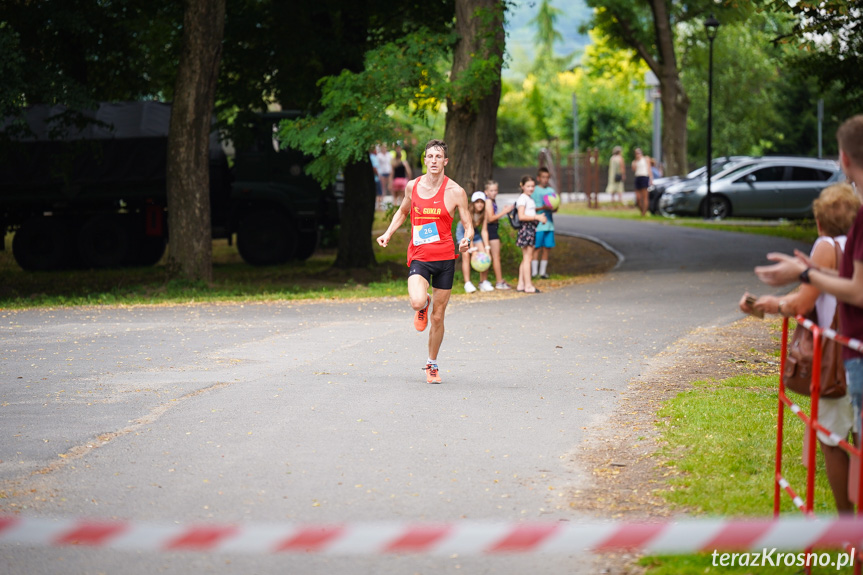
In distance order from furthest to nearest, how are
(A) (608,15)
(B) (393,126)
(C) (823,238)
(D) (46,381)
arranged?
(A) (608,15)
(B) (393,126)
(D) (46,381)
(C) (823,238)

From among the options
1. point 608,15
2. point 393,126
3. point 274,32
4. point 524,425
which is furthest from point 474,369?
point 608,15

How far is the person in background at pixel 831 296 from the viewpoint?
15.2ft

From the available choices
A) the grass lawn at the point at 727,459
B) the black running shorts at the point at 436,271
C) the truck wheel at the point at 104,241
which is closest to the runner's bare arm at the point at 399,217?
the black running shorts at the point at 436,271

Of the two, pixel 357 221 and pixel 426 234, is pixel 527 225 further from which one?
pixel 426 234

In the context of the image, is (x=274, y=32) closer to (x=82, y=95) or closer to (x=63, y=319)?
(x=82, y=95)

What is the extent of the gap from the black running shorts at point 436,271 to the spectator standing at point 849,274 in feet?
16.0

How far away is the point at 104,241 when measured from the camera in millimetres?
23234

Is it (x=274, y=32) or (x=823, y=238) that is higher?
(x=274, y=32)

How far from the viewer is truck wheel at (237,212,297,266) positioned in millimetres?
22922

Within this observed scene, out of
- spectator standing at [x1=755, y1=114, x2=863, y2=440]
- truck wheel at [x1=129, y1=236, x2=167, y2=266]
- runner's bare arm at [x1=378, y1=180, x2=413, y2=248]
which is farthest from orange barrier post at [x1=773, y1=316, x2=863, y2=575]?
truck wheel at [x1=129, y1=236, x2=167, y2=266]

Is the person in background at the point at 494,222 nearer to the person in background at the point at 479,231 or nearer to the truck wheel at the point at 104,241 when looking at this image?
the person in background at the point at 479,231

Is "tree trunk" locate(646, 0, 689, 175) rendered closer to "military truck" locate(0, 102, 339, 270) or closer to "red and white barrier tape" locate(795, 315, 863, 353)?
"military truck" locate(0, 102, 339, 270)

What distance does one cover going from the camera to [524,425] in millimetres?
7398

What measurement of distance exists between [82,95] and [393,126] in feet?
17.8
